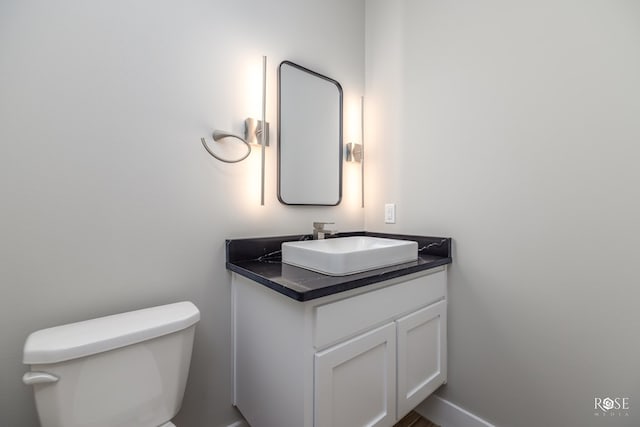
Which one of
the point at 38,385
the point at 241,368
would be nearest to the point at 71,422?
the point at 38,385

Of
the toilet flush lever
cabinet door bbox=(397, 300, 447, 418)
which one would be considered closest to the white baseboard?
cabinet door bbox=(397, 300, 447, 418)

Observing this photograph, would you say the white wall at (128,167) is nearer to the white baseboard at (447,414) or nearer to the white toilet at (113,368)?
the white toilet at (113,368)

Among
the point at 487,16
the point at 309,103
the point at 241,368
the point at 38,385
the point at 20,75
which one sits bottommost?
the point at 241,368

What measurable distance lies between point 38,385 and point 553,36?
206cm

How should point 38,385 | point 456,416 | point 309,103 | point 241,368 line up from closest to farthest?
point 38,385 < point 241,368 < point 456,416 < point 309,103

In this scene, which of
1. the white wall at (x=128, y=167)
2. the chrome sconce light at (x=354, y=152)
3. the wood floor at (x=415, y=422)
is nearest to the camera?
the white wall at (x=128, y=167)

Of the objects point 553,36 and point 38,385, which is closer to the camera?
point 38,385

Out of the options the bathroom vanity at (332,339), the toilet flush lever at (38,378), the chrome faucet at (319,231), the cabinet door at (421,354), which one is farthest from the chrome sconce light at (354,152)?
the toilet flush lever at (38,378)

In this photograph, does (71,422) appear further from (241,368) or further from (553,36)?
(553,36)

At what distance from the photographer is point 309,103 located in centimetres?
152

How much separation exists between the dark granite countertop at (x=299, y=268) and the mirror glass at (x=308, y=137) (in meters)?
0.28

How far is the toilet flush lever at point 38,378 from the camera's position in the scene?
676mm

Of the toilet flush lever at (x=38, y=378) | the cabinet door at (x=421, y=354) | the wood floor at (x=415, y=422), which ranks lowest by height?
the wood floor at (x=415, y=422)

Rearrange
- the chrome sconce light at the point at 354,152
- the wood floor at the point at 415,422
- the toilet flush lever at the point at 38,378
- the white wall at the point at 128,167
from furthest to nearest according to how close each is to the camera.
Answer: the chrome sconce light at the point at 354,152
the wood floor at the point at 415,422
the white wall at the point at 128,167
the toilet flush lever at the point at 38,378
